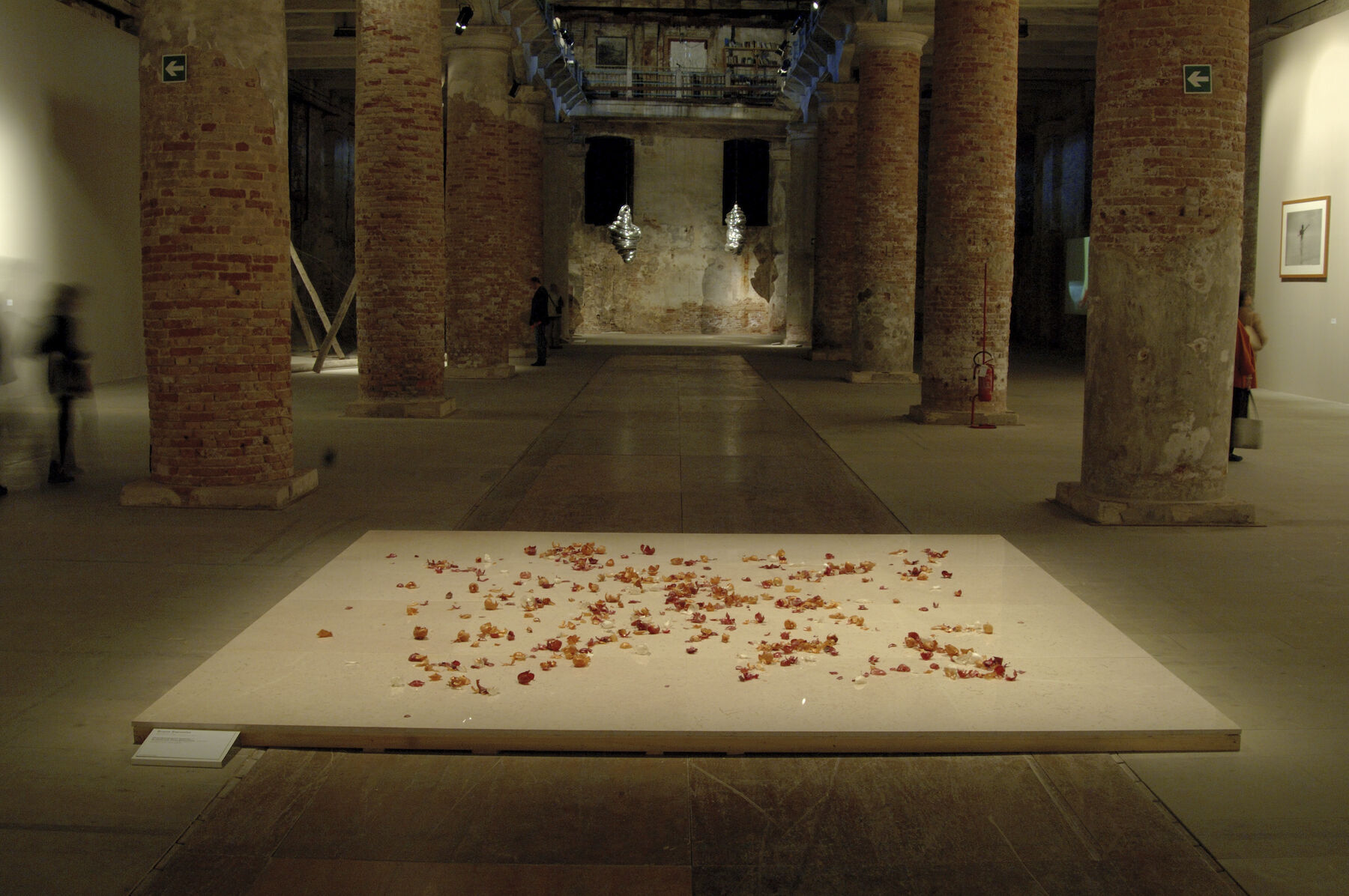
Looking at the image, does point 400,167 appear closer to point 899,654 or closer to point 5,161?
point 5,161

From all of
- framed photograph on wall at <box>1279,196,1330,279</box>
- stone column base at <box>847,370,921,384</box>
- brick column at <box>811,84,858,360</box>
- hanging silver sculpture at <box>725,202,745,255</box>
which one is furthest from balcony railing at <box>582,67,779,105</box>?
framed photograph on wall at <box>1279,196,1330,279</box>

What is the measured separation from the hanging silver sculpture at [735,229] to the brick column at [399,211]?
20.5 m

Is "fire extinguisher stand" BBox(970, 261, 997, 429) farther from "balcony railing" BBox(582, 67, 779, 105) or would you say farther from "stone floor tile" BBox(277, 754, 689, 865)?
"balcony railing" BBox(582, 67, 779, 105)

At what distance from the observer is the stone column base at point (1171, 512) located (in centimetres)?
763

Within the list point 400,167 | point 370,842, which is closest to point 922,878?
point 370,842

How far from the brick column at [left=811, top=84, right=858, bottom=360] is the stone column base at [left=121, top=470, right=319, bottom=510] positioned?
50.1ft

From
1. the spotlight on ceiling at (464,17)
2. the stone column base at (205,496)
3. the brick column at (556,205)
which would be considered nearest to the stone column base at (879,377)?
the spotlight on ceiling at (464,17)

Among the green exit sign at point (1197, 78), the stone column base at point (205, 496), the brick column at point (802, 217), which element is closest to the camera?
the green exit sign at point (1197, 78)

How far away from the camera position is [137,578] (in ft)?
19.9

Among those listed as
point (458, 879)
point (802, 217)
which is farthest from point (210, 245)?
point (802, 217)

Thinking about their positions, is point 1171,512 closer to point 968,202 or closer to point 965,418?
point 965,418

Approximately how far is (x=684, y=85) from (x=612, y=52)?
2.12m

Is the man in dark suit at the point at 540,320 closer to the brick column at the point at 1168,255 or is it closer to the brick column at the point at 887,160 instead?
the brick column at the point at 887,160

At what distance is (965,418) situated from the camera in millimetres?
12734
